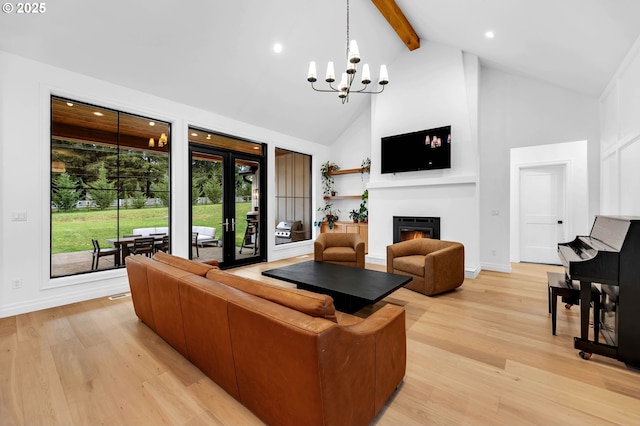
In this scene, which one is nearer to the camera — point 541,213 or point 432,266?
point 432,266

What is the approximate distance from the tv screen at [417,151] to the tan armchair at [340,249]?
1.76m

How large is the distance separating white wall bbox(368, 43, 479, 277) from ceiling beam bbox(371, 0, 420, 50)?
0.30m

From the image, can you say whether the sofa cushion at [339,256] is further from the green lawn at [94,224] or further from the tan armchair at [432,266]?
the green lawn at [94,224]

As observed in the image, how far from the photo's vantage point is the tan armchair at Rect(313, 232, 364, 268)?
4.56 meters

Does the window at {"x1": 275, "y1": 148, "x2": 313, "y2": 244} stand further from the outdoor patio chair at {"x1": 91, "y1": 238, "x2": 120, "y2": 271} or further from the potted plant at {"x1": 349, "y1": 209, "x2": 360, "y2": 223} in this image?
the outdoor patio chair at {"x1": 91, "y1": 238, "x2": 120, "y2": 271}

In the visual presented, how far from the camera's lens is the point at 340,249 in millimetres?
4773

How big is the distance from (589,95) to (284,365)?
19.8 feet

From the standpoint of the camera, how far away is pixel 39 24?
2.94m

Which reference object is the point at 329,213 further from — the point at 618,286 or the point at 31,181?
the point at 618,286

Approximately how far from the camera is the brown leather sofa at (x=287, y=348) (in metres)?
1.20

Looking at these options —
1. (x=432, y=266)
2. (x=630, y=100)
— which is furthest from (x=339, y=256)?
(x=630, y=100)

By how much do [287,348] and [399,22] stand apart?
207 inches

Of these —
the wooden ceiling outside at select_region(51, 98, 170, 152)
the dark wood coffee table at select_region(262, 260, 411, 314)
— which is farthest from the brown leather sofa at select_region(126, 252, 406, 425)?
the wooden ceiling outside at select_region(51, 98, 170, 152)

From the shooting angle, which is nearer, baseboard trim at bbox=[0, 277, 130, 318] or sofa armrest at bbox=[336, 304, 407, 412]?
sofa armrest at bbox=[336, 304, 407, 412]
